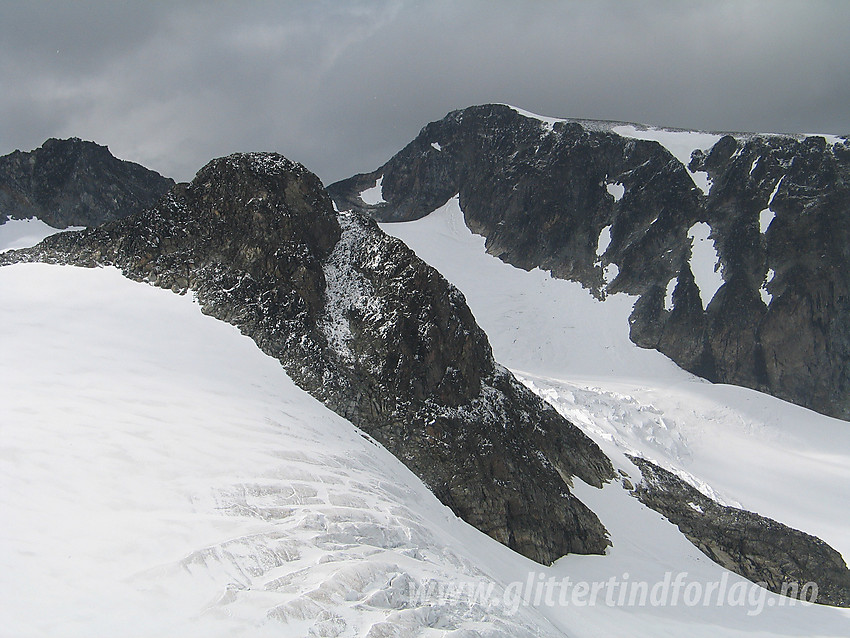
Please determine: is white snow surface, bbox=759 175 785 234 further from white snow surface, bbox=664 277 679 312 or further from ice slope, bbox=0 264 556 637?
ice slope, bbox=0 264 556 637

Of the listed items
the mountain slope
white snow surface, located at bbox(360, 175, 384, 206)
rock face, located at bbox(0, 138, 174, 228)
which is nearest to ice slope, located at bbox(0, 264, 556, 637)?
the mountain slope

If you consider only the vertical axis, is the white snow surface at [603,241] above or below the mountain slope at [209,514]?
above

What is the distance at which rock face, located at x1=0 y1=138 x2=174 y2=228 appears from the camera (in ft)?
202

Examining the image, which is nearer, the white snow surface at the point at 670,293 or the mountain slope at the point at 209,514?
the mountain slope at the point at 209,514

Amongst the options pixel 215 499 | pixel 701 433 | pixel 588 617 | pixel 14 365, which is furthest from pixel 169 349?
pixel 701 433

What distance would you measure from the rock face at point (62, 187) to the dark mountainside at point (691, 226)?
1589 inches

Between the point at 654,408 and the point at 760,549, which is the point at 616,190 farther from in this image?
the point at 760,549

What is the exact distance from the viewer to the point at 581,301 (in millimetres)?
62500

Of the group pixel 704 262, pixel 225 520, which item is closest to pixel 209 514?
pixel 225 520

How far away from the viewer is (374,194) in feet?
313

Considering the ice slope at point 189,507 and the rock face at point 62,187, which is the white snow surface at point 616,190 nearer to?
the rock face at point 62,187

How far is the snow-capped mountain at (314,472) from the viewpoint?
6.52 metres

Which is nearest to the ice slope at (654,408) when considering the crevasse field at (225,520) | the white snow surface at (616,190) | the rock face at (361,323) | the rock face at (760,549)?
the rock face at (760,549)

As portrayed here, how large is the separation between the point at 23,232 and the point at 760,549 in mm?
70809
